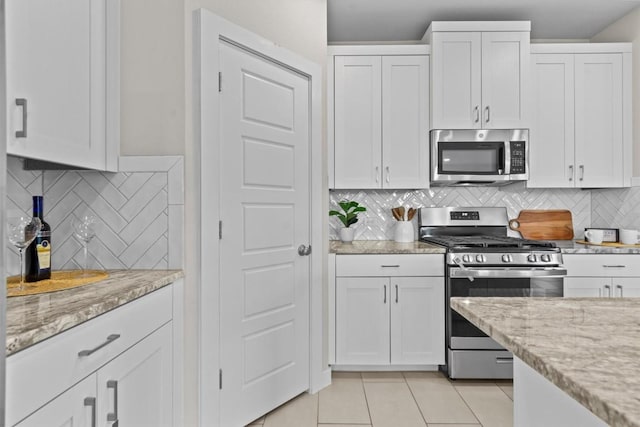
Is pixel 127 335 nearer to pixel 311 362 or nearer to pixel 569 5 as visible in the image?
pixel 311 362

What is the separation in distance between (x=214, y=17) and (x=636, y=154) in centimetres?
327

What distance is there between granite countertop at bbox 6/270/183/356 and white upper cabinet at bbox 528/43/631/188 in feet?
10.00

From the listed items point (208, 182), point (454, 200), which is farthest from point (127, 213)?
point (454, 200)

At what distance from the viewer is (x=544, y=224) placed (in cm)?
378

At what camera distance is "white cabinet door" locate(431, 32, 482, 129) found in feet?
11.1

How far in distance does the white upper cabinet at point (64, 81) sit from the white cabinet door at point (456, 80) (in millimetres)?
2306

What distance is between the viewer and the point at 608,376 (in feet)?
2.08

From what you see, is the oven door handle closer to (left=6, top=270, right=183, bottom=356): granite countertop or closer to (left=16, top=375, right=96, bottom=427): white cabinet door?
(left=6, top=270, right=183, bottom=356): granite countertop

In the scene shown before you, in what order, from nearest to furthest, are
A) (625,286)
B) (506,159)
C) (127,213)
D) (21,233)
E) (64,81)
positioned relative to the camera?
(21,233)
(64,81)
(127,213)
(625,286)
(506,159)

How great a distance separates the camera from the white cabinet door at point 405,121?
3.45 meters

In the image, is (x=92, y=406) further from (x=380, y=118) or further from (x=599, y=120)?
(x=599, y=120)

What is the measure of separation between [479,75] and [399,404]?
245cm

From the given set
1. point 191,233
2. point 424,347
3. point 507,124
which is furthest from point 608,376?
point 507,124

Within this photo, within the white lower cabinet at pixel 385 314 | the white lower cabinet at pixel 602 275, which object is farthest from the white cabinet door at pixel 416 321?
the white lower cabinet at pixel 602 275
